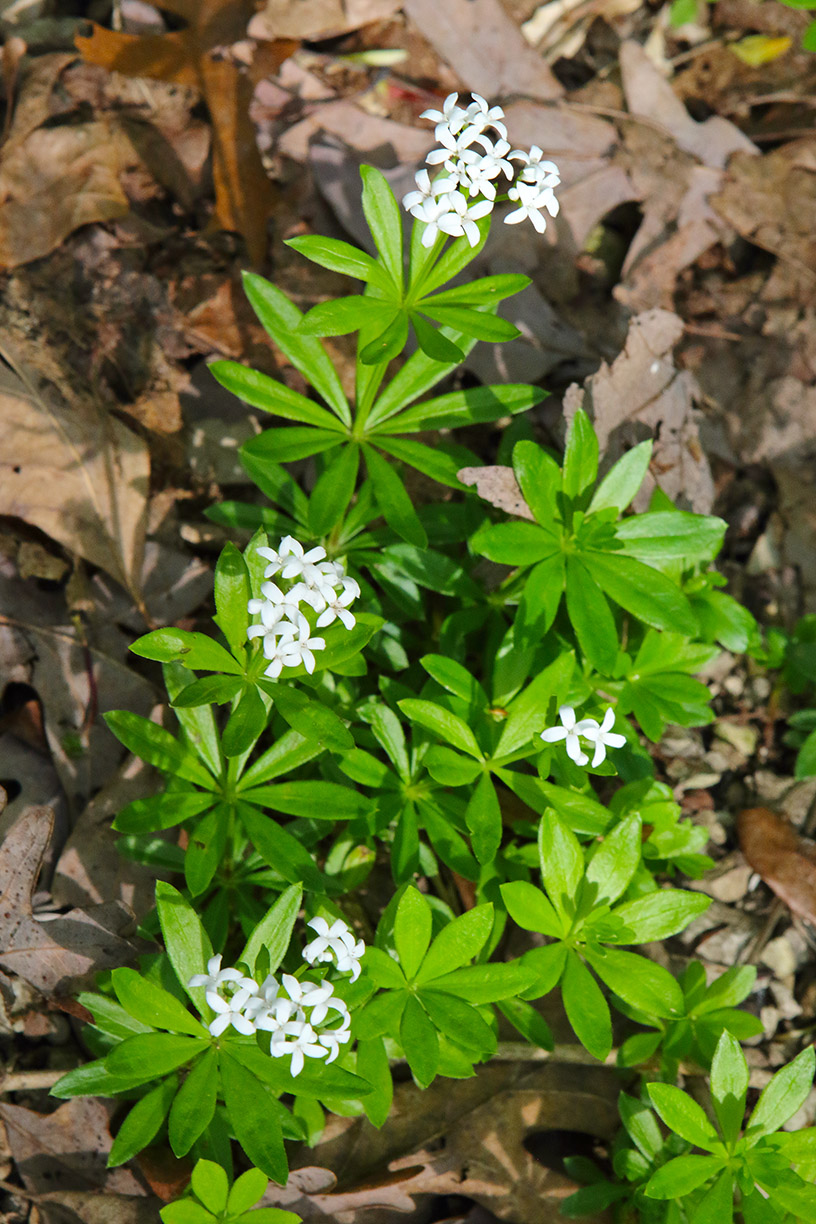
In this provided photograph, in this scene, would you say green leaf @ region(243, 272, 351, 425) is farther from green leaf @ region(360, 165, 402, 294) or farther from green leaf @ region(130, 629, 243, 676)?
green leaf @ region(130, 629, 243, 676)

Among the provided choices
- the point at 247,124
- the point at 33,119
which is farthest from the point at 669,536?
the point at 33,119

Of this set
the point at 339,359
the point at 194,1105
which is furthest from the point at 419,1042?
the point at 339,359

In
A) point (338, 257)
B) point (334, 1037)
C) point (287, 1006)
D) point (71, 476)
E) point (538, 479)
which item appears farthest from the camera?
point (71, 476)

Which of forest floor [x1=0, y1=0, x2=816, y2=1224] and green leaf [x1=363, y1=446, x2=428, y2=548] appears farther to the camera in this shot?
forest floor [x1=0, y1=0, x2=816, y2=1224]

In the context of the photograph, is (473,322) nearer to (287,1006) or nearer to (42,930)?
(287,1006)

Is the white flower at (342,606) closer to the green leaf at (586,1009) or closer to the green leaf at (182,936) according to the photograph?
the green leaf at (182,936)

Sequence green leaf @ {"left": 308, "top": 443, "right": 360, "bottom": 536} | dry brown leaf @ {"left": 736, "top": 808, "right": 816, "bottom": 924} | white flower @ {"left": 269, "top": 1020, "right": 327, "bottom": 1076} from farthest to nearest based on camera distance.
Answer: dry brown leaf @ {"left": 736, "top": 808, "right": 816, "bottom": 924} → green leaf @ {"left": 308, "top": 443, "right": 360, "bottom": 536} → white flower @ {"left": 269, "top": 1020, "right": 327, "bottom": 1076}

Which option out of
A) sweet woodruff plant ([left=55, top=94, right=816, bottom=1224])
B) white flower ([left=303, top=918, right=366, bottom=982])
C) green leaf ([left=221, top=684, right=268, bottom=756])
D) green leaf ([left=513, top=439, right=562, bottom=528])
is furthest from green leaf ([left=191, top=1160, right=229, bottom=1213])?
green leaf ([left=513, top=439, right=562, bottom=528])
